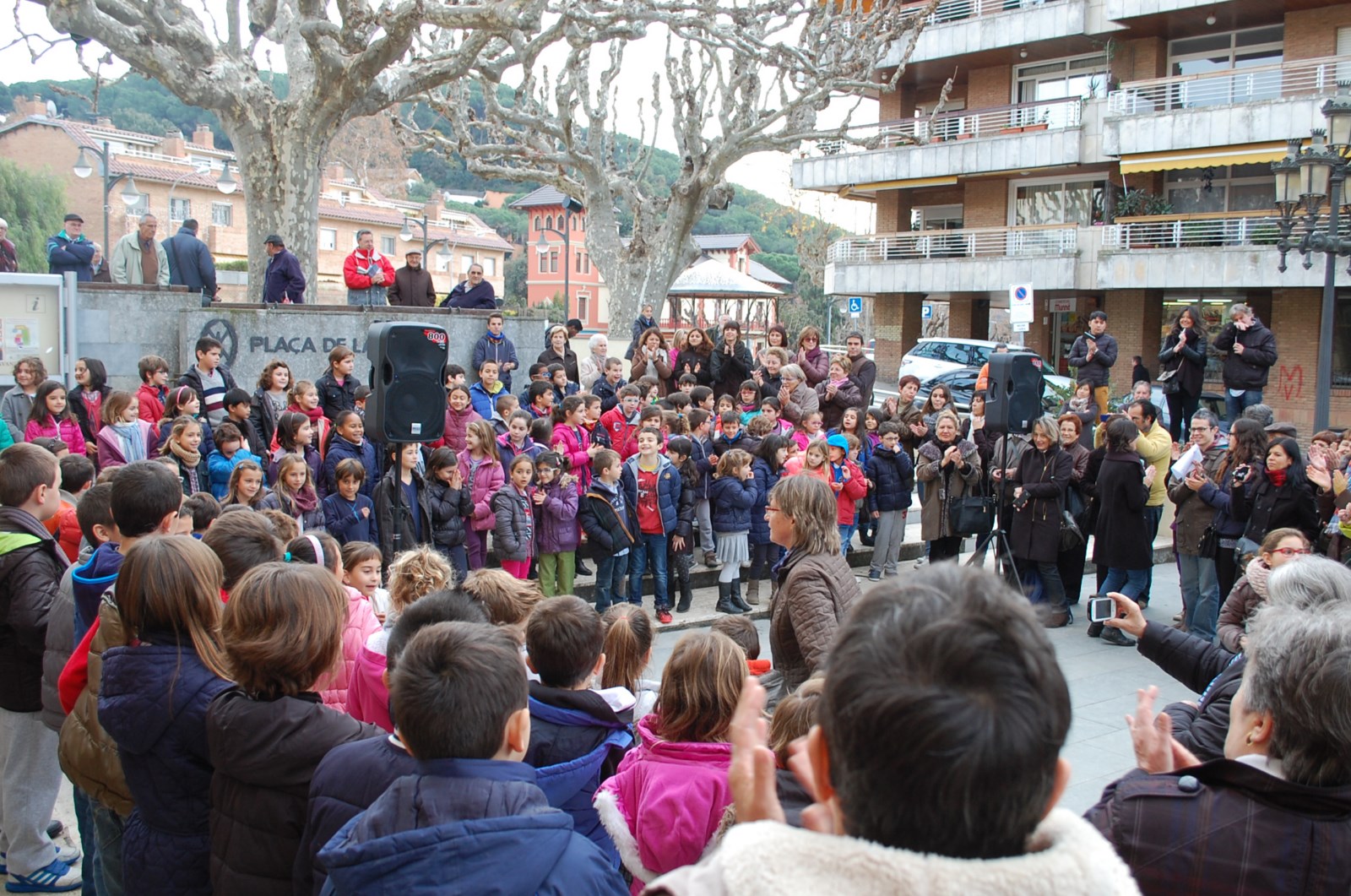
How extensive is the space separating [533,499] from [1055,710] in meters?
7.35

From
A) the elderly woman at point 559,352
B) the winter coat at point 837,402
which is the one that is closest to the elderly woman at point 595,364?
the elderly woman at point 559,352

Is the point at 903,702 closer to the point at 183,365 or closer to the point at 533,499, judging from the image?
the point at 533,499

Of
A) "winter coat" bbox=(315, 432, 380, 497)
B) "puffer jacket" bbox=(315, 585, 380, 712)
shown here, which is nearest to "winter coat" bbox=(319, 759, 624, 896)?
"puffer jacket" bbox=(315, 585, 380, 712)

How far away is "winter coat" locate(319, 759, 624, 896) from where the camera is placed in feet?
6.43

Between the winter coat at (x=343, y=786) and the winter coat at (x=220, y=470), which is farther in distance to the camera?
the winter coat at (x=220, y=470)

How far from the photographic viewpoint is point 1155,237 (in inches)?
1073

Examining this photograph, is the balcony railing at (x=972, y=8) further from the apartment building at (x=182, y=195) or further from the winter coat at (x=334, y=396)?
the apartment building at (x=182, y=195)

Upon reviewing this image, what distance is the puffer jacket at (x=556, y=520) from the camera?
27.8 ft

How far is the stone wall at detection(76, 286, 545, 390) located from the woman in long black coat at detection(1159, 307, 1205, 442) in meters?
9.58

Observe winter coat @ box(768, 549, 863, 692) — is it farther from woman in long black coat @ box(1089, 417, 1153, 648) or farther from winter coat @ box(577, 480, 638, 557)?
woman in long black coat @ box(1089, 417, 1153, 648)

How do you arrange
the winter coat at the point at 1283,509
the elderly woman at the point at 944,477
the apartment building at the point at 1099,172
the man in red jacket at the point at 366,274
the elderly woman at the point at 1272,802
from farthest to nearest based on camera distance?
the apartment building at the point at 1099,172, the man in red jacket at the point at 366,274, the elderly woman at the point at 944,477, the winter coat at the point at 1283,509, the elderly woman at the point at 1272,802

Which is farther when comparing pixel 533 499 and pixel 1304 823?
pixel 533 499

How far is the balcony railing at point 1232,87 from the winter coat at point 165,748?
1102 inches

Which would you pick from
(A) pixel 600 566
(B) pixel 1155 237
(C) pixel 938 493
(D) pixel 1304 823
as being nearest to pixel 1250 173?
(B) pixel 1155 237
